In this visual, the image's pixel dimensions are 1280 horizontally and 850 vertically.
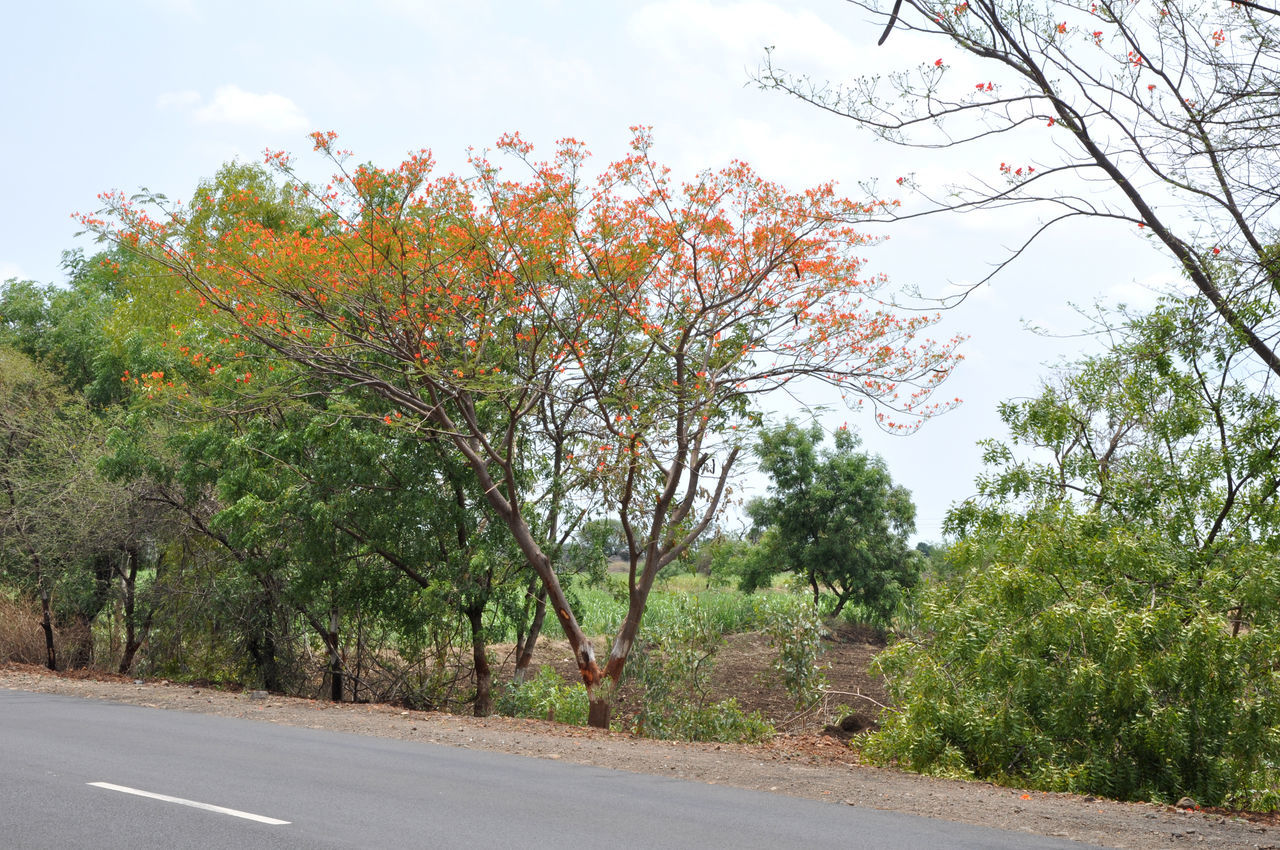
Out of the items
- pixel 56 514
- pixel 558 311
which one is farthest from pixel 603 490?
pixel 56 514

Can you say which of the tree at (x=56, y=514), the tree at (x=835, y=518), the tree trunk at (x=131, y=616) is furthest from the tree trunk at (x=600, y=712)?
the tree at (x=835, y=518)

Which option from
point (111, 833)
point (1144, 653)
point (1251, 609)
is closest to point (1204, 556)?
point (1251, 609)

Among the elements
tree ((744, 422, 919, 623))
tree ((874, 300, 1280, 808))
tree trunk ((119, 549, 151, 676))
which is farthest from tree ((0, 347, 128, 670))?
tree ((744, 422, 919, 623))

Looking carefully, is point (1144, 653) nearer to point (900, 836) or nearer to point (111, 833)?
point (900, 836)

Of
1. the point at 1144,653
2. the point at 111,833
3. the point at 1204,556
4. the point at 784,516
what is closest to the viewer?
the point at 111,833

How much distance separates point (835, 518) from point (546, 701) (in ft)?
62.8

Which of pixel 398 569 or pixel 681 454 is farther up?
pixel 681 454

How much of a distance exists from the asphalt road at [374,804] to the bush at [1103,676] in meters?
3.40

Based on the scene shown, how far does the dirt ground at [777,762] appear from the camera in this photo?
768 centimetres

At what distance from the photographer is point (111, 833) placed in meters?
6.28

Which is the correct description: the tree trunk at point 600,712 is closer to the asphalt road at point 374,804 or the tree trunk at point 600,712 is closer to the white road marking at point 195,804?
the asphalt road at point 374,804

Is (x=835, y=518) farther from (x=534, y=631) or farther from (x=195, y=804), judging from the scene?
(x=195, y=804)

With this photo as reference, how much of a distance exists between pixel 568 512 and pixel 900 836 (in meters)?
11.0

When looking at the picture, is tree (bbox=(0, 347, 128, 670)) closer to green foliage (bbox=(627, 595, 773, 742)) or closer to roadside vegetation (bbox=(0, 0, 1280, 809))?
roadside vegetation (bbox=(0, 0, 1280, 809))
